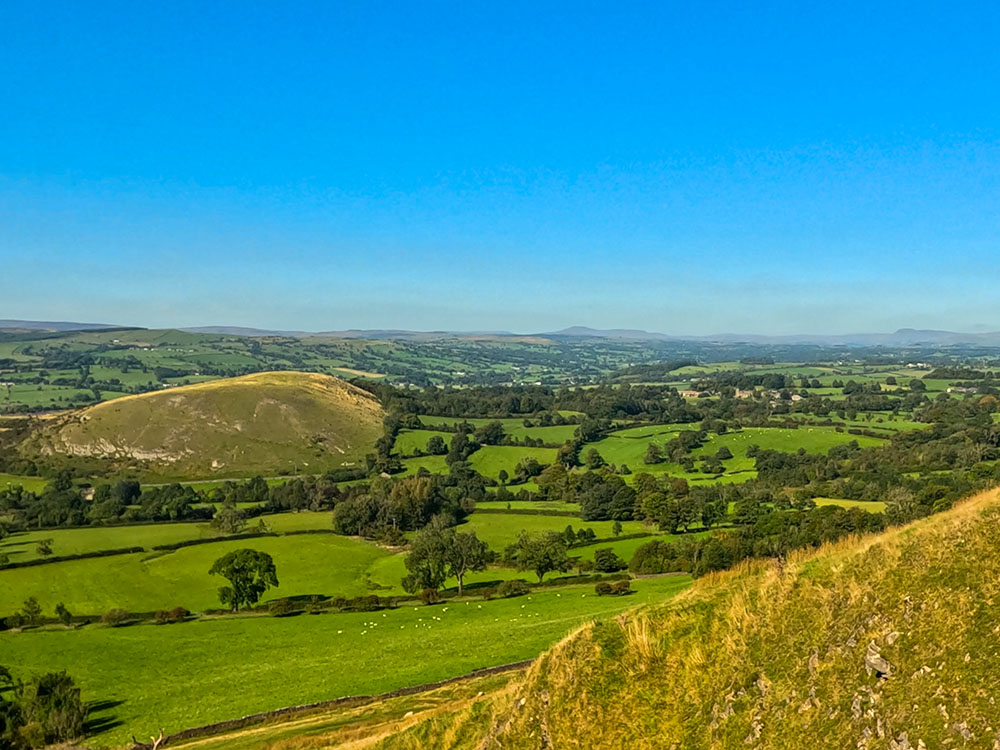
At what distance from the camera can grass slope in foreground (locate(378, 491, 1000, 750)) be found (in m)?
13.2

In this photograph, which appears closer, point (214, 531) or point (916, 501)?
point (916, 501)

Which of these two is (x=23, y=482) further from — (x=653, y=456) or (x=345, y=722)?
(x=345, y=722)

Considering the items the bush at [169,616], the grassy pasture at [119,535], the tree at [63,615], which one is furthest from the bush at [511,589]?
the grassy pasture at [119,535]

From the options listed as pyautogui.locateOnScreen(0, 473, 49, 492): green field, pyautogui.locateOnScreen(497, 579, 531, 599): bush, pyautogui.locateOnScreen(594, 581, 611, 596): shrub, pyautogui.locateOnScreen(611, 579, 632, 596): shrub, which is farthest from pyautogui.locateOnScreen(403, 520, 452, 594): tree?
pyautogui.locateOnScreen(0, 473, 49, 492): green field

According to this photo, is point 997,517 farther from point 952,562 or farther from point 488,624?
point 488,624

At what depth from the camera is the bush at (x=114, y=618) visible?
6781 centimetres

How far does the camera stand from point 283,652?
55500 millimetres

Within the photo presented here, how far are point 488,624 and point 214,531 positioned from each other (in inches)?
2879

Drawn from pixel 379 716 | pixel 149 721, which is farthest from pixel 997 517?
pixel 149 721

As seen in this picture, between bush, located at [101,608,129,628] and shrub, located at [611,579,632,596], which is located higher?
shrub, located at [611,579,632,596]

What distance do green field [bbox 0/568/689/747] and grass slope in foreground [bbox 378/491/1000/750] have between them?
1033 inches

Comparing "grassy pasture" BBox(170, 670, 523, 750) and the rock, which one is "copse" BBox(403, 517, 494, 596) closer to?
"grassy pasture" BBox(170, 670, 523, 750)

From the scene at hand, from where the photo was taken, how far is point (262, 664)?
52219 mm

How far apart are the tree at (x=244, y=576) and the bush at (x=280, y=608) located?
2602 mm
